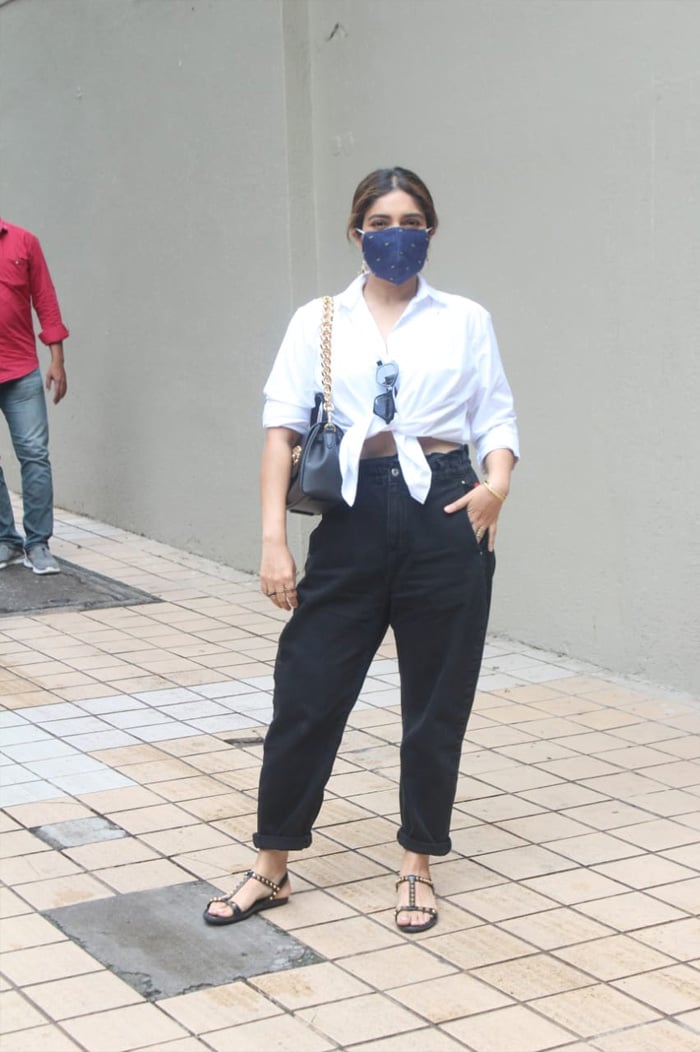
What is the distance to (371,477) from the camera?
12.4 feet

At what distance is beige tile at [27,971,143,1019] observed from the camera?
3398mm

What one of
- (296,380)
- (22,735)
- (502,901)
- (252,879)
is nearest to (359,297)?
(296,380)

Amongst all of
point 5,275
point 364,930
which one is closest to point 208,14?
point 5,275

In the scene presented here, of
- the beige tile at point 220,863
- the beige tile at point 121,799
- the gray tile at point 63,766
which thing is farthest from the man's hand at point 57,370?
the beige tile at point 220,863

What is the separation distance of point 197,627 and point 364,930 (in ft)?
11.0

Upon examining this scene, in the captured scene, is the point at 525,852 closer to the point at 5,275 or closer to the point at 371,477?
the point at 371,477

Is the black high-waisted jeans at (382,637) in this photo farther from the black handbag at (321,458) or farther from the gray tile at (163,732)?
the gray tile at (163,732)

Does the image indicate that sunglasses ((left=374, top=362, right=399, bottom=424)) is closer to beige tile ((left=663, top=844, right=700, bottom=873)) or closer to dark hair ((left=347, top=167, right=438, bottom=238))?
dark hair ((left=347, top=167, right=438, bottom=238))

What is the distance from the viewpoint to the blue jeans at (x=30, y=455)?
7.93m

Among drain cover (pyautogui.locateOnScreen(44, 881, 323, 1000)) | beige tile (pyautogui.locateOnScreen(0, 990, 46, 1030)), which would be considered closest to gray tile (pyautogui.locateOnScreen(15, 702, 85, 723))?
drain cover (pyautogui.locateOnScreen(44, 881, 323, 1000))

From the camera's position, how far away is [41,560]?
793 centimetres

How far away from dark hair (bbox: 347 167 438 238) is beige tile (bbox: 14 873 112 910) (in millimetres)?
1818

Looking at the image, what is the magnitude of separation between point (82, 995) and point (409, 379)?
1603 millimetres

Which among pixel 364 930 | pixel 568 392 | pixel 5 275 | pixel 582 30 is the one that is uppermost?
pixel 582 30
